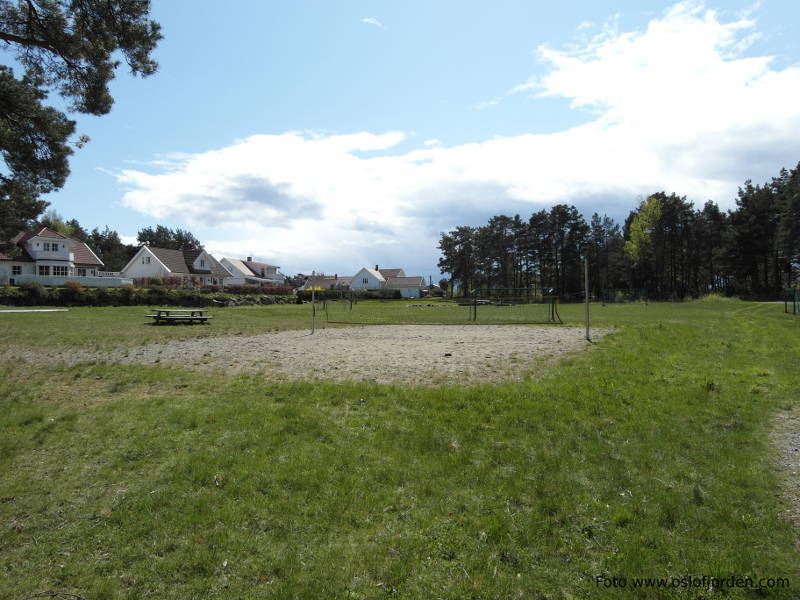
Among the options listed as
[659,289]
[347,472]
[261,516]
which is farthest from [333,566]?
[659,289]

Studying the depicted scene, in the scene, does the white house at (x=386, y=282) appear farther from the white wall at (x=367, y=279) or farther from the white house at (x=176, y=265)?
the white house at (x=176, y=265)

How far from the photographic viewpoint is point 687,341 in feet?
55.0

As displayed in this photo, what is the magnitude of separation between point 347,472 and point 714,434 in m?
5.27

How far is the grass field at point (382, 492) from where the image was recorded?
3539 mm

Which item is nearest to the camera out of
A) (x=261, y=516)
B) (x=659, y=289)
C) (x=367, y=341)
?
(x=261, y=516)

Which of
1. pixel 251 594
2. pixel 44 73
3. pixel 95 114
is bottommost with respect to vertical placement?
pixel 251 594

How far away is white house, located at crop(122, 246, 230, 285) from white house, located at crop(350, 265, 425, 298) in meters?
37.9

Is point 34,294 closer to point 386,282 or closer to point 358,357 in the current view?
point 358,357

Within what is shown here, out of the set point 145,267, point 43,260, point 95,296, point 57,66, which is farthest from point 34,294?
Answer: point 145,267

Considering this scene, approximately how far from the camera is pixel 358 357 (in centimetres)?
1212

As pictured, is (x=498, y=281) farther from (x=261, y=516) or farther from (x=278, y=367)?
(x=261, y=516)

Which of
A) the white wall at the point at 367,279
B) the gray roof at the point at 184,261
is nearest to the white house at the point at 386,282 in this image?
the white wall at the point at 367,279

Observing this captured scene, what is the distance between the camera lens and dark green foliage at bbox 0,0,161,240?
912 centimetres

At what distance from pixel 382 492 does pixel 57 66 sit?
37.0 ft
